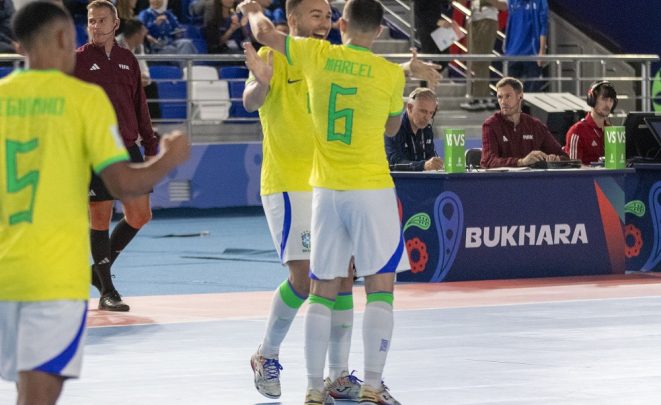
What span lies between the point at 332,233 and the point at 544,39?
15910 millimetres

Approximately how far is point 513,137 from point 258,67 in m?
6.39

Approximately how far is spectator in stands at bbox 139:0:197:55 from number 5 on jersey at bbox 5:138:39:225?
52.1 ft

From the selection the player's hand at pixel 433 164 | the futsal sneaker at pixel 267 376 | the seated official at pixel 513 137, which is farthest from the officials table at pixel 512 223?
the futsal sneaker at pixel 267 376

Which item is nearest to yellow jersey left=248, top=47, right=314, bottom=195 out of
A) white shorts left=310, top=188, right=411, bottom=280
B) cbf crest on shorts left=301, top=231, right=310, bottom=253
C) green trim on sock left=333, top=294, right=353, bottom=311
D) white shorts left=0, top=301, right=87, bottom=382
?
cbf crest on shorts left=301, top=231, right=310, bottom=253

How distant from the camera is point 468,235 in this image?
12547 millimetres

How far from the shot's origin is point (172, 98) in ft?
67.7

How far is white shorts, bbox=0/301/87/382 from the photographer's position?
466cm

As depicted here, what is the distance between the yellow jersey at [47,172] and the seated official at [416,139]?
7.77 metres

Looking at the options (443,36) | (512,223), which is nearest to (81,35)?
(443,36)

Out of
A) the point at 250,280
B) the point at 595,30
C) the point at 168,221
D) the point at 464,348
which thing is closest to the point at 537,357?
the point at 464,348

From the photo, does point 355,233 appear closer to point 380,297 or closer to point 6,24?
point 380,297

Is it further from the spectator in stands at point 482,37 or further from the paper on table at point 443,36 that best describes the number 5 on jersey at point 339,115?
the spectator in stands at point 482,37

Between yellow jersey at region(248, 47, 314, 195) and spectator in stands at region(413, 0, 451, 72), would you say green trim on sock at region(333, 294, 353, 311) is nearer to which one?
yellow jersey at region(248, 47, 314, 195)

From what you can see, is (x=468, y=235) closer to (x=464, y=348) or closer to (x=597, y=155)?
(x=597, y=155)
